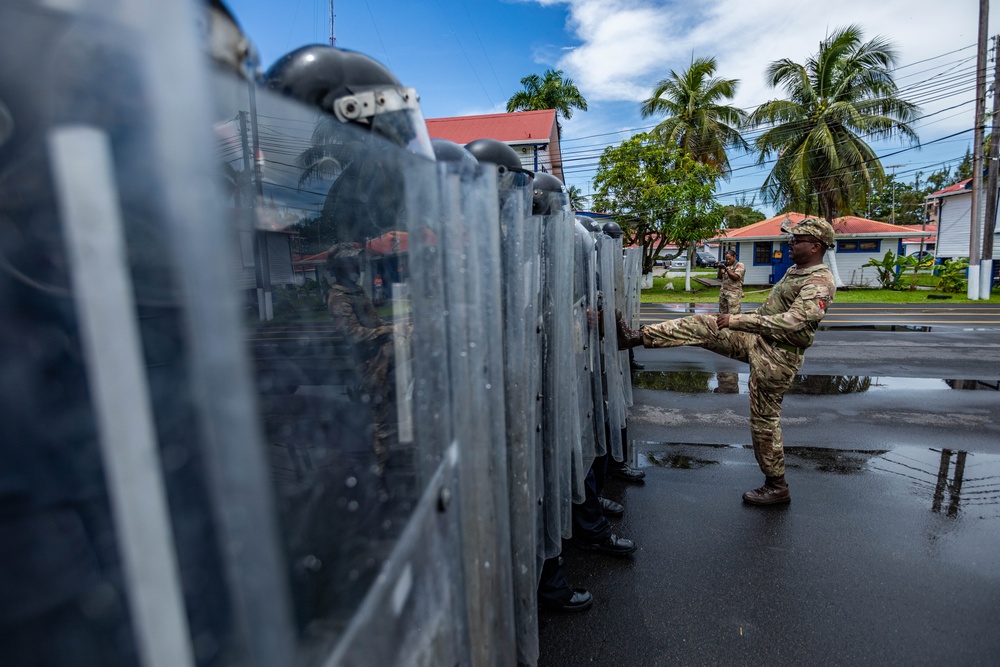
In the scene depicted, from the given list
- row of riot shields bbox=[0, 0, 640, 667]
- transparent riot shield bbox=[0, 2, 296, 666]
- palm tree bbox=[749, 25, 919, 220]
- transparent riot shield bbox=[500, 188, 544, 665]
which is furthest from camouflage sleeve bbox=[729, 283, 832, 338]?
palm tree bbox=[749, 25, 919, 220]

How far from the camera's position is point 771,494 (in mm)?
3699

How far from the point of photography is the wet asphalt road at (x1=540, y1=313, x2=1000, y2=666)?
2467mm

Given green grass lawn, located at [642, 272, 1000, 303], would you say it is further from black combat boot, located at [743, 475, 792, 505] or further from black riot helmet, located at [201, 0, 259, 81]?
black riot helmet, located at [201, 0, 259, 81]

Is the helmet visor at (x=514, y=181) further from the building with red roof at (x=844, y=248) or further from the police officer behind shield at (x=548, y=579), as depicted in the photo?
the building with red roof at (x=844, y=248)

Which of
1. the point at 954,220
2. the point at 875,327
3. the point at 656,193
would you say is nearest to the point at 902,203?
the point at 954,220

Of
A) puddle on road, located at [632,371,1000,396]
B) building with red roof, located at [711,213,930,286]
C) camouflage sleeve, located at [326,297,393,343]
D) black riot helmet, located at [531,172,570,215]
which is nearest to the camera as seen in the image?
camouflage sleeve, located at [326,297,393,343]

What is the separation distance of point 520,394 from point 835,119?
2411 cm

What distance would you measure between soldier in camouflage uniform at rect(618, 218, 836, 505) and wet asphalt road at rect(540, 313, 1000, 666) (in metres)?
0.33

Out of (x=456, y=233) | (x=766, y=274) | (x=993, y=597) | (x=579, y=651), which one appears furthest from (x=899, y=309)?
(x=456, y=233)

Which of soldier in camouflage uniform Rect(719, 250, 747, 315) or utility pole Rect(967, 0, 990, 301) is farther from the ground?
utility pole Rect(967, 0, 990, 301)

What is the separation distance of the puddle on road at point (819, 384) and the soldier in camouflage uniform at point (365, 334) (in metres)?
5.91

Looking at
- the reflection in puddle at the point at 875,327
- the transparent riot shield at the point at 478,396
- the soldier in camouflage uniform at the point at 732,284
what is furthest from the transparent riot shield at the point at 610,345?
the reflection in puddle at the point at 875,327

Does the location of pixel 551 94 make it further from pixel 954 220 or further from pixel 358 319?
pixel 358 319

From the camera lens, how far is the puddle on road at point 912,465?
12.3 ft
